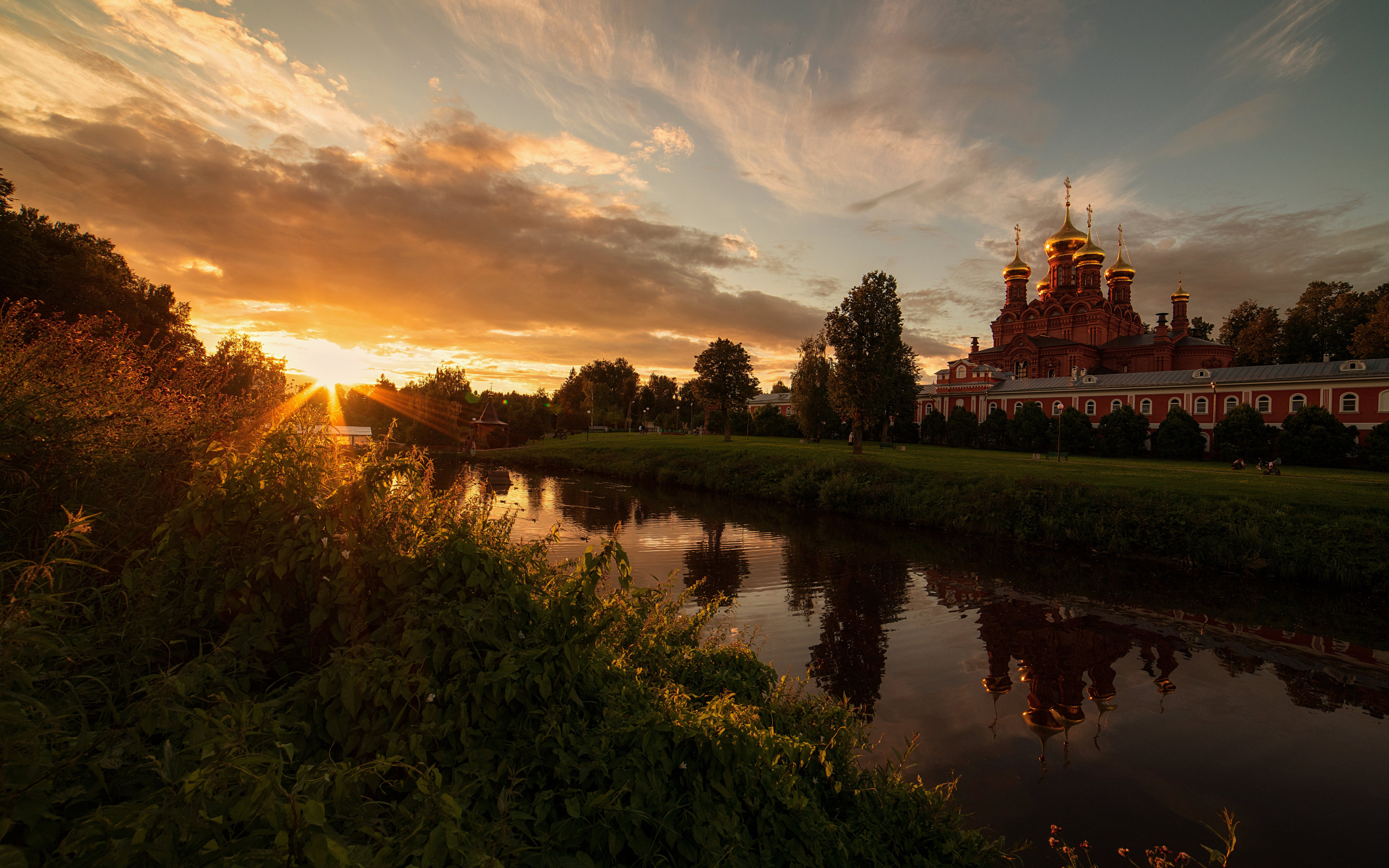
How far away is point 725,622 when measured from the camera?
1119 cm

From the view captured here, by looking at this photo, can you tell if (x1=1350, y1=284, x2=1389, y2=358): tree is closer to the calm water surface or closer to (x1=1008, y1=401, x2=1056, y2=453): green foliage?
(x1=1008, y1=401, x2=1056, y2=453): green foliage

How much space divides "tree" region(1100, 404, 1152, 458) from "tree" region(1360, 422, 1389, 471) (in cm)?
1172

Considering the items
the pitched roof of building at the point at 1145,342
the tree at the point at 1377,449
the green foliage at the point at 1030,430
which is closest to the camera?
the tree at the point at 1377,449

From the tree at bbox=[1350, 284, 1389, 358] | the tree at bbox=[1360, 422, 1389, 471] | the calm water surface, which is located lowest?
the calm water surface

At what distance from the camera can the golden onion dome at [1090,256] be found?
6756 centimetres

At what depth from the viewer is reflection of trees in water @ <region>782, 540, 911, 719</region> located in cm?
965

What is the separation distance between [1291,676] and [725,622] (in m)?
10.1

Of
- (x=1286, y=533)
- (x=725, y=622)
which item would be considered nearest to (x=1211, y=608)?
(x=1286, y=533)

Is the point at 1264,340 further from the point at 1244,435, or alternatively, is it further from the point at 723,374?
the point at 723,374

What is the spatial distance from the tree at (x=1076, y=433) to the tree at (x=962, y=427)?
8100mm

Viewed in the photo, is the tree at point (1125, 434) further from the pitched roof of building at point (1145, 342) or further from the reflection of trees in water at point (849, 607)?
the reflection of trees in water at point (849, 607)

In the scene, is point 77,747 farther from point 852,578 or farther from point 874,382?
point 874,382

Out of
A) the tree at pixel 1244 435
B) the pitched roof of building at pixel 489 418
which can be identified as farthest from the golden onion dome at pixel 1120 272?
the pitched roof of building at pixel 489 418

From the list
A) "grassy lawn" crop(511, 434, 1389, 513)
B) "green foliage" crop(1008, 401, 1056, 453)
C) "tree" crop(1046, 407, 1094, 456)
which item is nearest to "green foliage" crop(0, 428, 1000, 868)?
"grassy lawn" crop(511, 434, 1389, 513)
